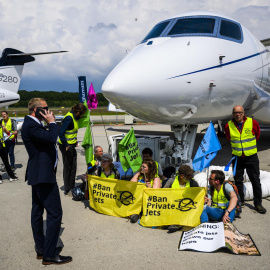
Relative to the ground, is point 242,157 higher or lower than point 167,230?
higher

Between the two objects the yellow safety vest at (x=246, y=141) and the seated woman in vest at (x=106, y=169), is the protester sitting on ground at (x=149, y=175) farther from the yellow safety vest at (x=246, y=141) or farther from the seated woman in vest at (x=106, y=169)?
the yellow safety vest at (x=246, y=141)

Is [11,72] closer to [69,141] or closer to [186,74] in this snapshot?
[69,141]

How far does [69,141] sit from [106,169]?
1.14 m

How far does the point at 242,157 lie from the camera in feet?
18.0

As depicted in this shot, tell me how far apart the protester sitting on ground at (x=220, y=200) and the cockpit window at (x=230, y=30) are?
3067 mm

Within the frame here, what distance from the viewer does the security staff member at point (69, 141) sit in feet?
20.5

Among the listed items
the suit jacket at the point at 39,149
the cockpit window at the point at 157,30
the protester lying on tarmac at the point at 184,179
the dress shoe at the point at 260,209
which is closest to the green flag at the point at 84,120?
the cockpit window at the point at 157,30

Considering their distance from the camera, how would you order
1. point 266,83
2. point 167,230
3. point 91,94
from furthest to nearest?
point 91,94 < point 266,83 < point 167,230

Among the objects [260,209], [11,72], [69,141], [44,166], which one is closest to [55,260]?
[44,166]

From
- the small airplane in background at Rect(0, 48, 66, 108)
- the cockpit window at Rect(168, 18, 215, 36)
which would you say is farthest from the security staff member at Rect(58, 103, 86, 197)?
the small airplane in background at Rect(0, 48, 66, 108)

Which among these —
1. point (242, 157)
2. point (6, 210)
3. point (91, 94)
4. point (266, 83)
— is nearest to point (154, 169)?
point (242, 157)

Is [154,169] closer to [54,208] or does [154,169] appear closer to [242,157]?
[242,157]

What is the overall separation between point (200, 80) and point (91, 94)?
23.2 feet

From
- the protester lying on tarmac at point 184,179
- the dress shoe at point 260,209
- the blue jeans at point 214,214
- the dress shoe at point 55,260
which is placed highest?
the protester lying on tarmac at point 184,179
